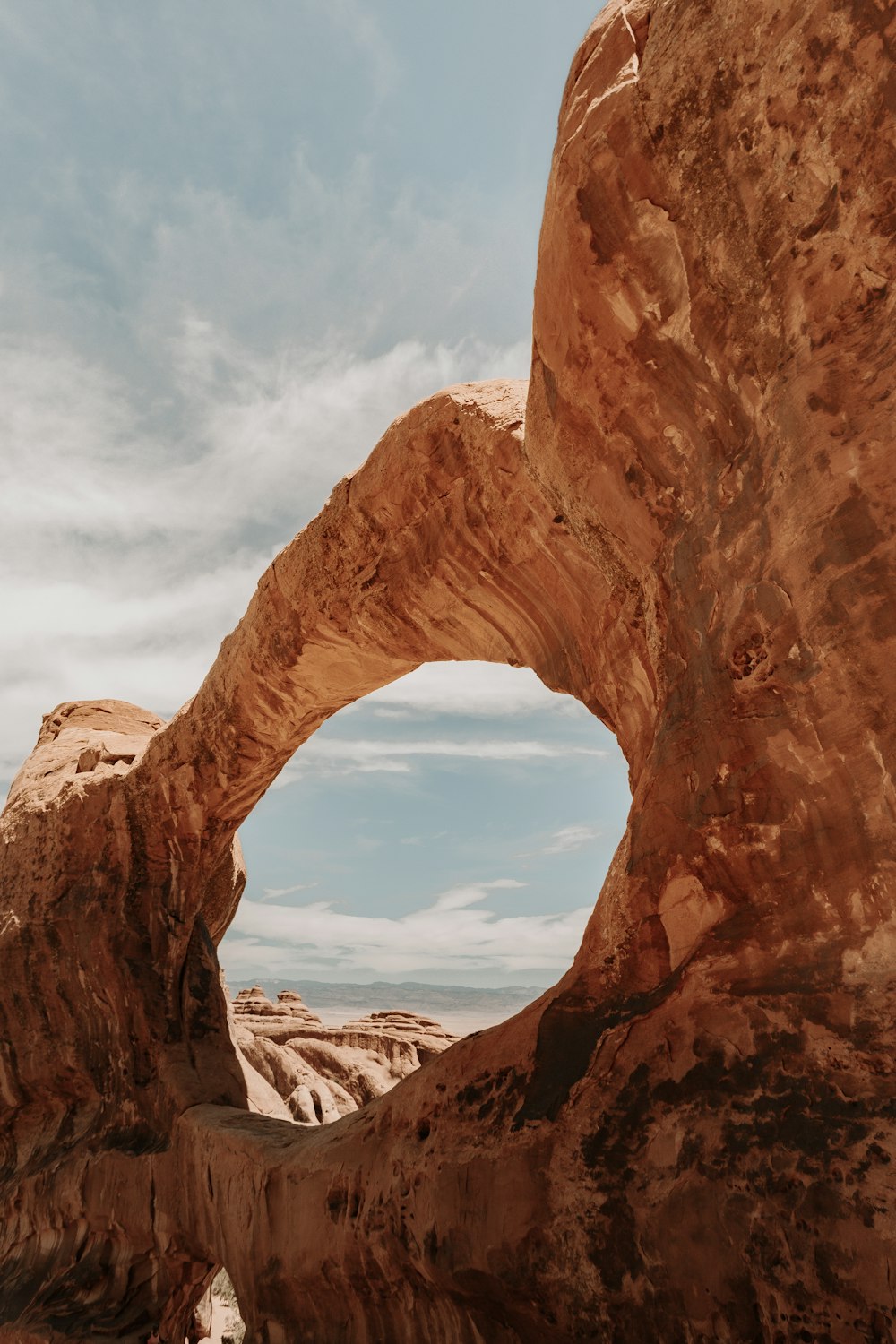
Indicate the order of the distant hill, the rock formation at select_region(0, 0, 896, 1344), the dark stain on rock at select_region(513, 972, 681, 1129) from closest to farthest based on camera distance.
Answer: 1. the rock formation at select_region(0, 0, 896, 1344)
2. the dark stain on rock at select_region(513, 972, 681, 1129)
3. the distant hill

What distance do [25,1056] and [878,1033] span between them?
6.04 meters

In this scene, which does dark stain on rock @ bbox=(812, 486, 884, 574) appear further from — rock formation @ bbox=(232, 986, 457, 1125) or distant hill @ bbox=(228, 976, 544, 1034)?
distant hill @ bbox=(228, 976, 544, 1034)

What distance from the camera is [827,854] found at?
1946mm

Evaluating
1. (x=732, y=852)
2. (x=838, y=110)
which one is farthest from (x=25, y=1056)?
(x=838, y=110)

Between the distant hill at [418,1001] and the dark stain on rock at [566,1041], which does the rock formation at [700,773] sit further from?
the distant hill at [418,1001]

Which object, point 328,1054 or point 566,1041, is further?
point 328,1054

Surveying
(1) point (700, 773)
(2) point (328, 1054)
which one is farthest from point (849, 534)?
(2) point (328, 1054)

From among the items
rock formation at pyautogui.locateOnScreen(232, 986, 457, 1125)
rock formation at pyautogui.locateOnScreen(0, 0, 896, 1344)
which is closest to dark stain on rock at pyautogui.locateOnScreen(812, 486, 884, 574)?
rock formation at pyautogui.locateOnScreen(0, 0, 896, 1344)

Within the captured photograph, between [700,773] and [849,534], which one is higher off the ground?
[849,534]

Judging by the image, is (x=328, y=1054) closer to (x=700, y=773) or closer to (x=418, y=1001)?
(x=700, y=773)

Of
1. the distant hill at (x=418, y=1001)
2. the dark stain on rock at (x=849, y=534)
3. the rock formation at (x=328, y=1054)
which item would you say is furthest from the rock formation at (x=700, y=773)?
the distant hill at (x=418, y=1001)

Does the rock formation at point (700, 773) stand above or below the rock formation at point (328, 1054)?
above

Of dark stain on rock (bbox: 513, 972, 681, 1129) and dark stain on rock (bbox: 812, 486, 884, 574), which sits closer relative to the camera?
dark stain on rock (bbox: 812, 486, 884, 574)

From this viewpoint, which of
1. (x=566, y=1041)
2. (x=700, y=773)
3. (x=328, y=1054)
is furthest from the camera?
(x=328, y=1054)
